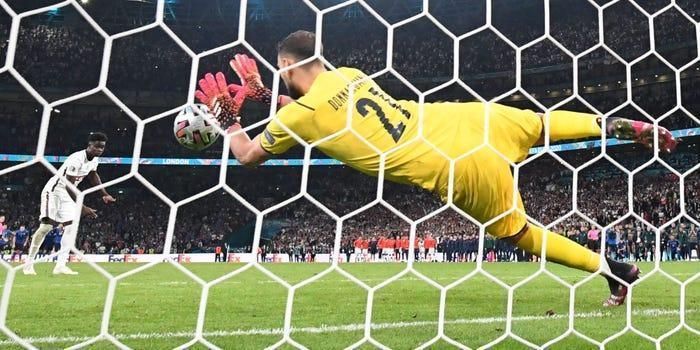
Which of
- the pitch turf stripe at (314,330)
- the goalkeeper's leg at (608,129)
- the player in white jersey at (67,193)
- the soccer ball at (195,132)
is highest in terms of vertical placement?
the player in white jersey at (67,193)

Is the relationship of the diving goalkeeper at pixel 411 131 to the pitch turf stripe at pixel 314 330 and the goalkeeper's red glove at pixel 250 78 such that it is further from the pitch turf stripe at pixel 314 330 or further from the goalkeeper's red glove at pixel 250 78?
the pitch turf stripe at pixel 314 330

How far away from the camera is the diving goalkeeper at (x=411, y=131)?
2.27 meters

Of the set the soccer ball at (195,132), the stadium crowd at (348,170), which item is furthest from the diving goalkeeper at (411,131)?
the stadium crowd at (348,170)

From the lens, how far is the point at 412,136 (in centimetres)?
246

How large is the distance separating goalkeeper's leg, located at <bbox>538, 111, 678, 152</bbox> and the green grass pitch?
0.53 meters

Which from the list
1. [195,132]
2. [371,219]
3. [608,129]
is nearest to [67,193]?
[195,132]

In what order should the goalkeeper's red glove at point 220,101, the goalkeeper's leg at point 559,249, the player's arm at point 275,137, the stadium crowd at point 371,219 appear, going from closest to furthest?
1. the goalkeeper's red glove at point 220,101
2. the player's arm at point 275,137
3. the goalkeeper's leg at point 559,249
4. the stadium crowd at point 371,219

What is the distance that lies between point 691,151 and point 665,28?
3747mm

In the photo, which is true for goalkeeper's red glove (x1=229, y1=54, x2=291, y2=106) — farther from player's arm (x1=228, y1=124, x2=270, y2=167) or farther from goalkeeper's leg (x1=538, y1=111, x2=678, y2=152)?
goalkeeper's leg (x1=538, y1=111, x2=678, y2=152)

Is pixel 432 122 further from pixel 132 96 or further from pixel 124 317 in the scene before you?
pixel 132 96

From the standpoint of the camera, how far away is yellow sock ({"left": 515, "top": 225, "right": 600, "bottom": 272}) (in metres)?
2.83

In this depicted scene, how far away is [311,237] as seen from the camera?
52.9 feet

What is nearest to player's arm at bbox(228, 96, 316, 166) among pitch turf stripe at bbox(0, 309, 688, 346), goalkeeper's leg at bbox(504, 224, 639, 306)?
pitch turf stripe at bbox(0, 309, 688, 346)

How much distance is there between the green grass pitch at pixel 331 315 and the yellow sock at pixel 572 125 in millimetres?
607
